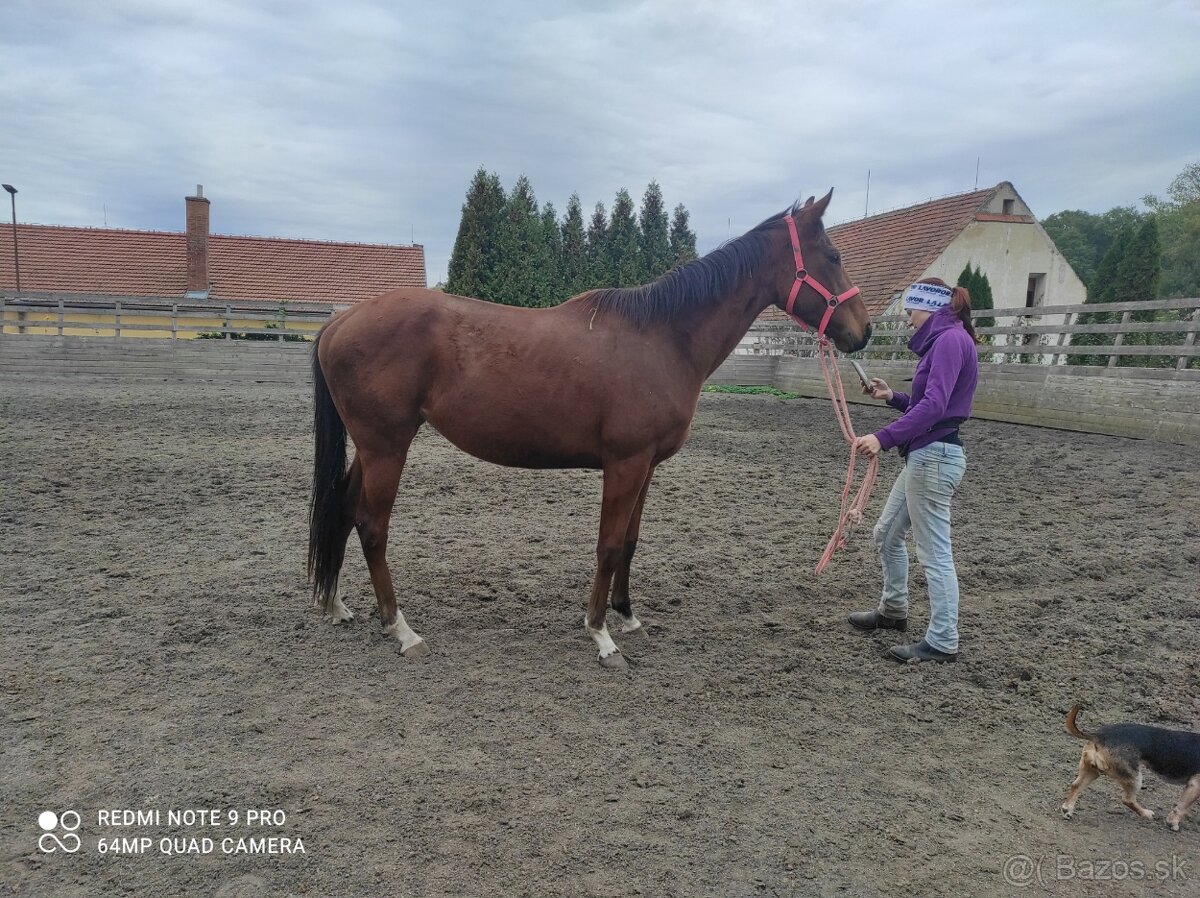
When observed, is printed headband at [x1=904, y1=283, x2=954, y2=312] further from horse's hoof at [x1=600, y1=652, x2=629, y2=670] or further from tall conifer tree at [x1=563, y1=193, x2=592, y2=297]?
tall conifer tree at [x1=563, y1=193, x2=592, y2=297]

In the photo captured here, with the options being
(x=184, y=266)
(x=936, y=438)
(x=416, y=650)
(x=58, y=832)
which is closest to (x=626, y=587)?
(x=416, y=650)

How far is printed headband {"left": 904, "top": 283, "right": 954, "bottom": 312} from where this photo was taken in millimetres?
3469

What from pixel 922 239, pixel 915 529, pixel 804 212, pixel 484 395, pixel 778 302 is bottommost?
pixel 915 529

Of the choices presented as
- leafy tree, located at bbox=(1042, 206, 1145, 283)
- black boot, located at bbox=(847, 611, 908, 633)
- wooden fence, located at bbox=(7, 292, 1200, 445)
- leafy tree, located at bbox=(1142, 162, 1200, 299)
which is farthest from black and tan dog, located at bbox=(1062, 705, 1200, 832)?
leafy tree, located at bbox=(1042, 206, 1145, 283)

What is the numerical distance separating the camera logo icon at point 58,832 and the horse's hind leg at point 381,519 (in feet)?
4.96

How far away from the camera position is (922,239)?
836 inches

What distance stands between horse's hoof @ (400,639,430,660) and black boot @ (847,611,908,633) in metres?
2.34

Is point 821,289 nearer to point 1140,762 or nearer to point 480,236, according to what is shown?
point 1140,762

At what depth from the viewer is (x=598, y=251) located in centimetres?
2567

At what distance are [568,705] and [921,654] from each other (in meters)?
1.79

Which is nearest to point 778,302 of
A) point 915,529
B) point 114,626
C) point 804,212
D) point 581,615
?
point 804,212

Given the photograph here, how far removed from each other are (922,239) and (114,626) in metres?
22.7

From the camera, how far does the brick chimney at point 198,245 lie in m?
23.6

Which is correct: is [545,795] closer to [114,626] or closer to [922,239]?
[114,626]
